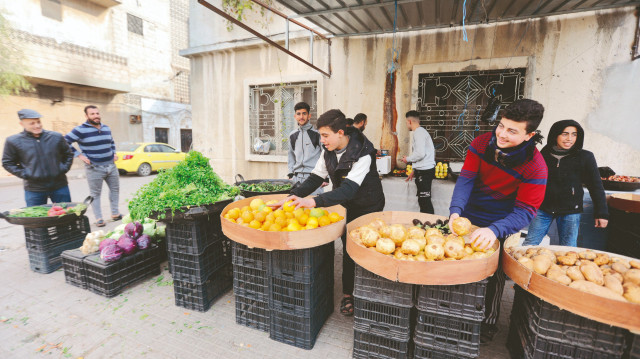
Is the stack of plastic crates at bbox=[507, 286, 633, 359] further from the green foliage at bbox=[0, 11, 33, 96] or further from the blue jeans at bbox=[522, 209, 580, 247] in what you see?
the green foliage at bbox=[0, 11, 33, 96]

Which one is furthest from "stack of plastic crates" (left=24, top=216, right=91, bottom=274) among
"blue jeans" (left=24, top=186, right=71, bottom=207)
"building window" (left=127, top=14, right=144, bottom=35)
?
"building window" (left=127, top=14, right=144, bottom=35)

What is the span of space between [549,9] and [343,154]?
16.0 feet

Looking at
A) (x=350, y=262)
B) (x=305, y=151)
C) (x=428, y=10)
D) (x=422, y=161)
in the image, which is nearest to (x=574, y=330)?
(x=350, y=262)

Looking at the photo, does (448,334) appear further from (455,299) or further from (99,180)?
(99,180)

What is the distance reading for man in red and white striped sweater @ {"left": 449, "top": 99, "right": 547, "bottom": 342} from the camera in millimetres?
1995

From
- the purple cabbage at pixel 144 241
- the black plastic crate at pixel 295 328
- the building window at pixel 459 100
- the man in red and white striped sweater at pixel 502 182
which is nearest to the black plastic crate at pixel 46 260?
the purple cabbage at pixel 144 241

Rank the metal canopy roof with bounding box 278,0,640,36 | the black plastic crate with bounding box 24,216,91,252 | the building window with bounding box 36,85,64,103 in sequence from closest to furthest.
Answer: the black plastic crate with bounding box 24,216,91,252 → the metal canopy roof with bounding box 278,0,640,36 → the building window with bounding box 36,85,64,103

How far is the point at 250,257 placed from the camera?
2691 mm

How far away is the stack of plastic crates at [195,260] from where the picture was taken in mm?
2994

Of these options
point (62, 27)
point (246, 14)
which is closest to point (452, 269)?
point (246, 14)

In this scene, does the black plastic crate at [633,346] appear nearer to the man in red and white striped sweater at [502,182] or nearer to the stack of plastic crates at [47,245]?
the man in red and white striped sweater at [502,182]

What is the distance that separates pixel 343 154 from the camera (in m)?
2.69

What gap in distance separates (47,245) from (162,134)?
60.5 feet

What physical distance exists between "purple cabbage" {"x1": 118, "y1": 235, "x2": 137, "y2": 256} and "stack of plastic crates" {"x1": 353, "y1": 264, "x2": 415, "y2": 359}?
10.1 feet
